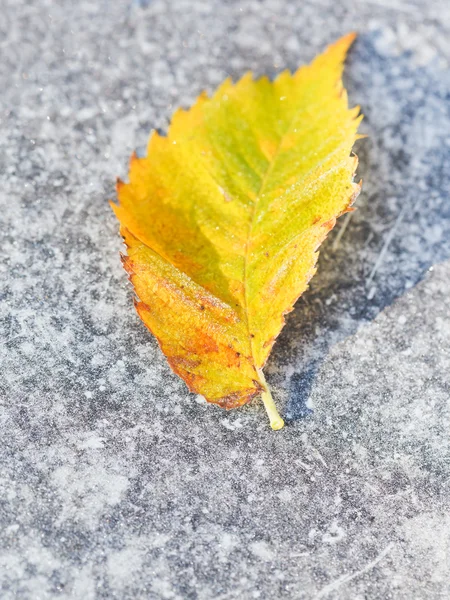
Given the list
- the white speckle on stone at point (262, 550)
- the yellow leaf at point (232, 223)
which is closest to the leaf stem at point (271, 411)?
the yellow leaf at point (232, 223)

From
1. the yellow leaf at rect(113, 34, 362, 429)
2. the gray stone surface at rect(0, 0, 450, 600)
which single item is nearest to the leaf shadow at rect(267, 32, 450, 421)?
the gray stone surface at rect(0, 0, 450, 600)

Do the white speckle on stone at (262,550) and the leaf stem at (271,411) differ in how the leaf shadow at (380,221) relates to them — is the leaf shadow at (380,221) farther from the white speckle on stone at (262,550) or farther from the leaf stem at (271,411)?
the white speckle on stone at (262,550)

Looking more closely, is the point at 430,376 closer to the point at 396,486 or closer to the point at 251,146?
the point at 396,486

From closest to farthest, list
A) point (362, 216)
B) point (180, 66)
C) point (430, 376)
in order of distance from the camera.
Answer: point (430, 376) → point (362, 216) → point (180, 66)

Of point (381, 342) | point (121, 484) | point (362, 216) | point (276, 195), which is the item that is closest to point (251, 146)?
point (276, 195)

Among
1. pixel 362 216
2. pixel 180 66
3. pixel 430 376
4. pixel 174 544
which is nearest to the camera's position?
pixel 174 544

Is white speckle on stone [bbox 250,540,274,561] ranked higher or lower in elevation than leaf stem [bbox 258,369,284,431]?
lower

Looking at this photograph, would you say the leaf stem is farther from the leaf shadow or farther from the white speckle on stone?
the white speckle on stone
